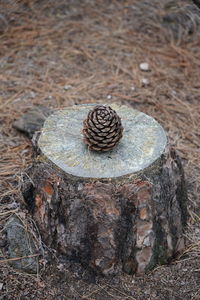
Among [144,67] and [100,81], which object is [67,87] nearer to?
[100,81]

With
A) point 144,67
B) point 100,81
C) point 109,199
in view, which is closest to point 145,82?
point 144,67

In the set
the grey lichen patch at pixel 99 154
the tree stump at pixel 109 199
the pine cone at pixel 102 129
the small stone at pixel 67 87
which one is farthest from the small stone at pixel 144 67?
the pine cone at pixel 102 129

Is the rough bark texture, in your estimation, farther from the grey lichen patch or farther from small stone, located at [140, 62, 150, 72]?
small stone, located at [140, 62, 150, 72]

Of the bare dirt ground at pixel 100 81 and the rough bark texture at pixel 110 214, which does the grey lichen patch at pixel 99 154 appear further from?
the bare dirt ground at pixel 100 81

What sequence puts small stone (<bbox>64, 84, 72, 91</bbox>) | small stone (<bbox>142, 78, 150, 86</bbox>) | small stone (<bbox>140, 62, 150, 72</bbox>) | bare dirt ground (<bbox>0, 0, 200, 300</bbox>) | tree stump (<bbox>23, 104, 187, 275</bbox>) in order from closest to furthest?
tree stump (<bbox>23, 104, 187, 275</bbox>), bare dirt ground (<bbox>0, 0, 200, 300</bbox>), small stone (<bbox>64, 84, 72, 91</bbox>), small stone (<bbox>142, 78, 150, 86</bbox>), small stone (<bbox>140, 62, 150, 72</bbox>)

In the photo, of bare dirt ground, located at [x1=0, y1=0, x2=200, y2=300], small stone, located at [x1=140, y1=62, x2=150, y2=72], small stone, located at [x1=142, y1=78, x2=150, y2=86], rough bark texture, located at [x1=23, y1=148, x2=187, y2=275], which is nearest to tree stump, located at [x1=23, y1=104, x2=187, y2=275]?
rough bark texture, located at [x1=23, y1=148, x2=187, y2=275]

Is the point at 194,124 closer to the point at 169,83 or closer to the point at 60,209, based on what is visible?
the point at 169,83
